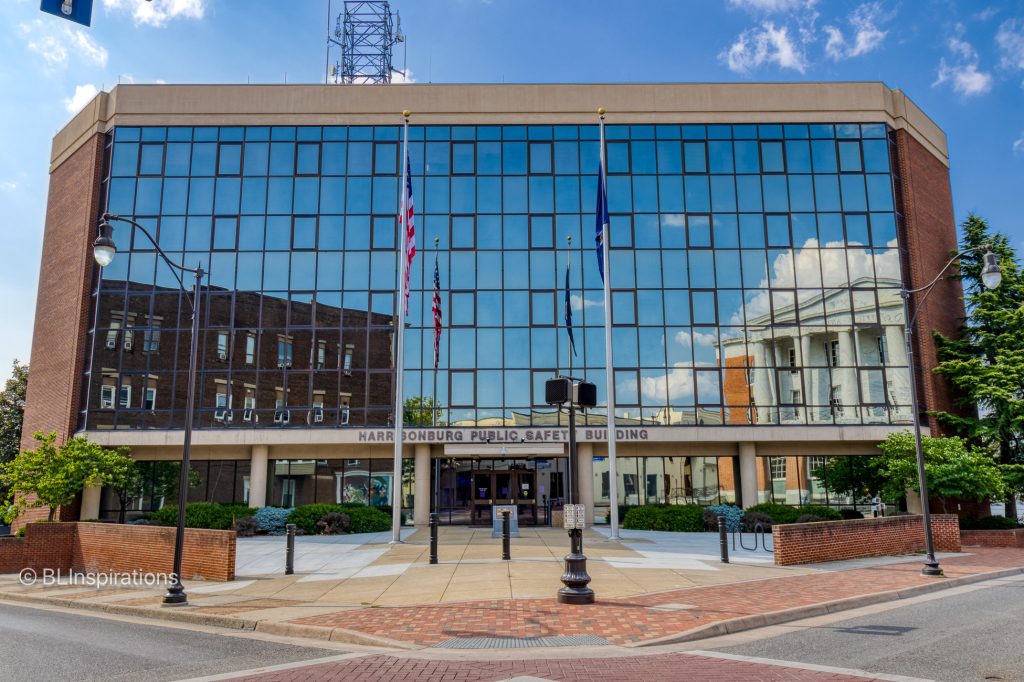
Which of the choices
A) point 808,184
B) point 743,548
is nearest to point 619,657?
point 743,548

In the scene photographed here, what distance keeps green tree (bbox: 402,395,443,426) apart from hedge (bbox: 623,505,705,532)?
929 centimetres

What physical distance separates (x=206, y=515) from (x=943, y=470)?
93.4ft

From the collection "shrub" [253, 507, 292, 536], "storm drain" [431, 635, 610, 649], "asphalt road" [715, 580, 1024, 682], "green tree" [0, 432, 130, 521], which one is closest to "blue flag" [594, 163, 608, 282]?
"asphalt road" [715, 580, 1024, 682]

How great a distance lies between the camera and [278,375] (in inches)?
1291

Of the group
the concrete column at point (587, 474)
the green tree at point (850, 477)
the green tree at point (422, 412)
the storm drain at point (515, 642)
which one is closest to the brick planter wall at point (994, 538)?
the green tree at point (850, 477)

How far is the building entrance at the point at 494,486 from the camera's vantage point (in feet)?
108

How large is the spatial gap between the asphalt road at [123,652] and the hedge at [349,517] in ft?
52.6

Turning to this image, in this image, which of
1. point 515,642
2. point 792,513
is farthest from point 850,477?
point 515,642

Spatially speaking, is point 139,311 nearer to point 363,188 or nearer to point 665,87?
point 363,188

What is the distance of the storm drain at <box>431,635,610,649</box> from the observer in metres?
9.86

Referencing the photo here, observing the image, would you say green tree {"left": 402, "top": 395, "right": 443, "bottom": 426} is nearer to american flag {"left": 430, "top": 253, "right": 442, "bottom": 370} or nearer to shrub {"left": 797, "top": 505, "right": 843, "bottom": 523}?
american flag {"left": 430, "top": 253, "right": 442, "bottom": 370}

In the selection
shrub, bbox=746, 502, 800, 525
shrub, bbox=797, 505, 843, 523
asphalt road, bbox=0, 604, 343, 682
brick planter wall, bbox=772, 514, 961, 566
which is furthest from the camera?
shrub, bbox=746, 502, 800, 525

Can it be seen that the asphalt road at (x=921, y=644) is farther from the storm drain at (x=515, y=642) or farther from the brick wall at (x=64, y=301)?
Answer: the brick wall at (x=64, y=301)

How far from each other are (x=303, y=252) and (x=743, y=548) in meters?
22.7
